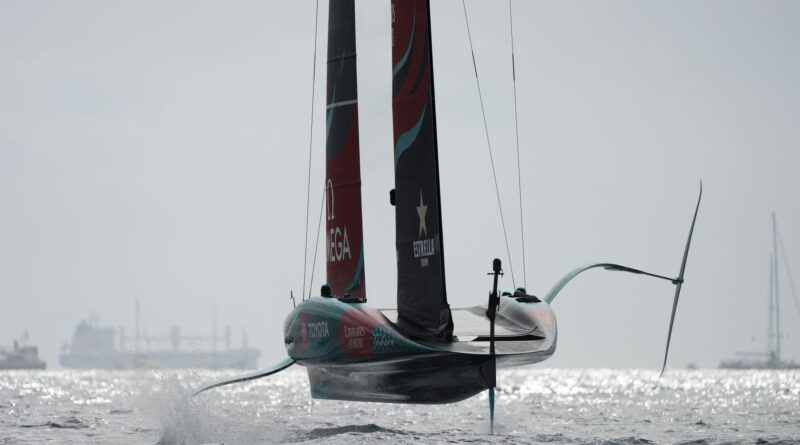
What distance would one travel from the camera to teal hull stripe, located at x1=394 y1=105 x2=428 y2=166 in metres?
12.6

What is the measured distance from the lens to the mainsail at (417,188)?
12.4 m

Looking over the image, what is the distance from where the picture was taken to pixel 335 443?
1316cm

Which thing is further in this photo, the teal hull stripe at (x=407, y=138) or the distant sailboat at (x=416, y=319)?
the teal hull stripe at (x=407, y=138)

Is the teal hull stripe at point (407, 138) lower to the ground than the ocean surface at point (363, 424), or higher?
higher

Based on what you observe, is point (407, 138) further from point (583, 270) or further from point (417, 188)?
point (583, 270)

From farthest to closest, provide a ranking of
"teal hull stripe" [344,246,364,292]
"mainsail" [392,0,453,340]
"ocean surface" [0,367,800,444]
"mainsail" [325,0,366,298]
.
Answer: "mainsail" [325,0,366,298] → "teal hull stripe" [344,246,364,292] → "ocean surface" [0,367,800,444] → "mainsail" [392,0,453,340]

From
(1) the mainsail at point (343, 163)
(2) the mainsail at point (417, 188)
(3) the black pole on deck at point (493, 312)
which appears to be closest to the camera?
(3) the black pole on deck at point (493, 312)

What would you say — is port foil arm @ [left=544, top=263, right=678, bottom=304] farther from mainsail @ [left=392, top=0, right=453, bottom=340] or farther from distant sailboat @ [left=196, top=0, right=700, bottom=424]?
mainsail @ [left=392, top=0, right=453, bottom=340]

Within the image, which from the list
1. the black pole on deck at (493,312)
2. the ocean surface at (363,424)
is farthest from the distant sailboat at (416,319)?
the ocean surface at (363,424)

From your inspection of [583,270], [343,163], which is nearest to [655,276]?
[583,270]

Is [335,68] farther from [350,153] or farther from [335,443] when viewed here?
[335,443]

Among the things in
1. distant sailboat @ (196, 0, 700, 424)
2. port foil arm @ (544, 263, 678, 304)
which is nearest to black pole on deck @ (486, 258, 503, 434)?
distant sailboat @ (196, 0, 700, 424)

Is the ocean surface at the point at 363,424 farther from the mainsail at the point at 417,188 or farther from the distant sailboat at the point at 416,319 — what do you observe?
the mainsail at the point at 417,188

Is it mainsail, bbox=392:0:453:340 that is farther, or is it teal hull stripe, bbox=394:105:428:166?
teal hull stripe, bbox=394:105:428:166
